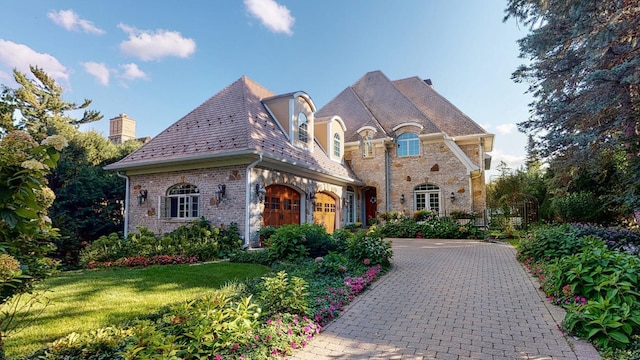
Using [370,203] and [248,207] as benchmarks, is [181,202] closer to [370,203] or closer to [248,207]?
[248,207]

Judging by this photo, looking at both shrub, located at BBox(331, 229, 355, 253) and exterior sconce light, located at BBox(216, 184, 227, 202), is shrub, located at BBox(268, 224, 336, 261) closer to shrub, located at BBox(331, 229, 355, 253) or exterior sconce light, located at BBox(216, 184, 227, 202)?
shrub, located at BBox(331, 229, 355, 253)

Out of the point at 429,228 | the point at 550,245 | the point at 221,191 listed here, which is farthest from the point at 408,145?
the point at 221,191

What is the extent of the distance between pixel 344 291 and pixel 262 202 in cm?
628

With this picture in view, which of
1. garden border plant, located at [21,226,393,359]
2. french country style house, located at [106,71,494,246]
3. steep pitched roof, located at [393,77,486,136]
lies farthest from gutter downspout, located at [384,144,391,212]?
garden border plant, located at [21,226,393,359]

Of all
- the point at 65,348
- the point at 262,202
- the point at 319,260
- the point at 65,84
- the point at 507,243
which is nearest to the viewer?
the point at 65,348

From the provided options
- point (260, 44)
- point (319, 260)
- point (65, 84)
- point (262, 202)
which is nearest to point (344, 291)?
point (319, 260)

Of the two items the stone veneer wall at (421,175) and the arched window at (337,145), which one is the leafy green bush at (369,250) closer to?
the arched window at (337,145)

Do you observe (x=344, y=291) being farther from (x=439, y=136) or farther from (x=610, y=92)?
(x=439, y=136)

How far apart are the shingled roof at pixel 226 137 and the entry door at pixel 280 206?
130 cm

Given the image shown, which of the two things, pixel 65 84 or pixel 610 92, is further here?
pixel 65 84

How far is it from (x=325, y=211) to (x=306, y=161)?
3.33 meters

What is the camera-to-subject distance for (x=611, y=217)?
13.5 metres

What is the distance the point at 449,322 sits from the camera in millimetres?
4355

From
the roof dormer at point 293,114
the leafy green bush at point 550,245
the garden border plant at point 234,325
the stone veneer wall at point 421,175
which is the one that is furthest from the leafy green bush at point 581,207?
the garden border plant at point 234,325
